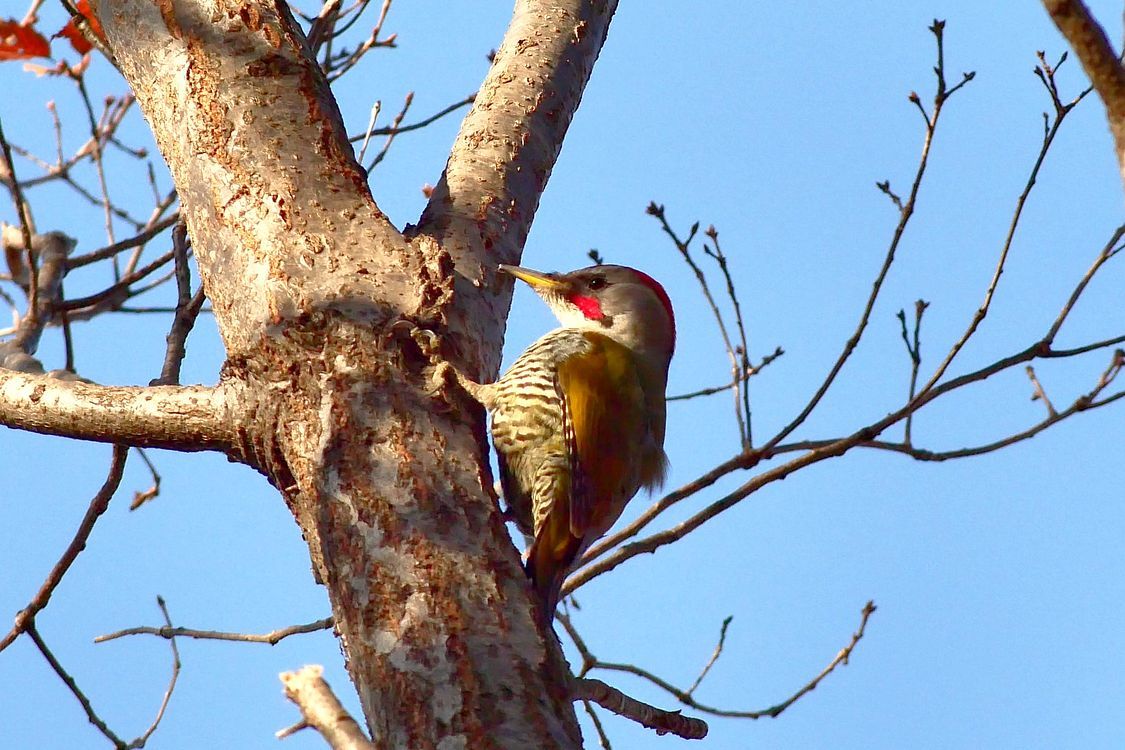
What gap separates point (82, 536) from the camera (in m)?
3.55

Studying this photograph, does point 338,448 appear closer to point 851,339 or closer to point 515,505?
point 515,505

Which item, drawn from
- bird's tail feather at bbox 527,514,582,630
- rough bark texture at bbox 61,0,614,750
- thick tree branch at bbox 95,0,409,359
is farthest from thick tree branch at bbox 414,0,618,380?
bird's tail feather at bbox 527,514,582,630

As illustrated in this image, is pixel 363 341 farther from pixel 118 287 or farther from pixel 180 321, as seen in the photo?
pixel 118 287

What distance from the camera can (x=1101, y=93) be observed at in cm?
149

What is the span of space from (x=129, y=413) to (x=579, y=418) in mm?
1480

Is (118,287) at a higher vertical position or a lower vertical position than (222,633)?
higher

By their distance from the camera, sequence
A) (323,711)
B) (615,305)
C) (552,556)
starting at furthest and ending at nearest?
1. (615,305)
2. (323,711)
3. (552,556)

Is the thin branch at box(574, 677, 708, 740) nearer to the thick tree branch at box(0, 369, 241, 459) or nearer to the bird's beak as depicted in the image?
the thick tree branch at box(0, 369, 241, 459)

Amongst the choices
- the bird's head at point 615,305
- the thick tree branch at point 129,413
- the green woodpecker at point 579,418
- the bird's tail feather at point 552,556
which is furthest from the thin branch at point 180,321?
the bird's head at point 615,305

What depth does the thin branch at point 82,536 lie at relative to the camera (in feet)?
11.5

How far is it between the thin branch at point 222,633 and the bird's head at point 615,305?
5.20ft

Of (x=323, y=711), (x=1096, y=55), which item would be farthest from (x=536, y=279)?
(x=1096, y=55)

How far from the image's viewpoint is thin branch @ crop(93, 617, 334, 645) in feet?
12.8

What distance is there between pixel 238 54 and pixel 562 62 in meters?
1.34
